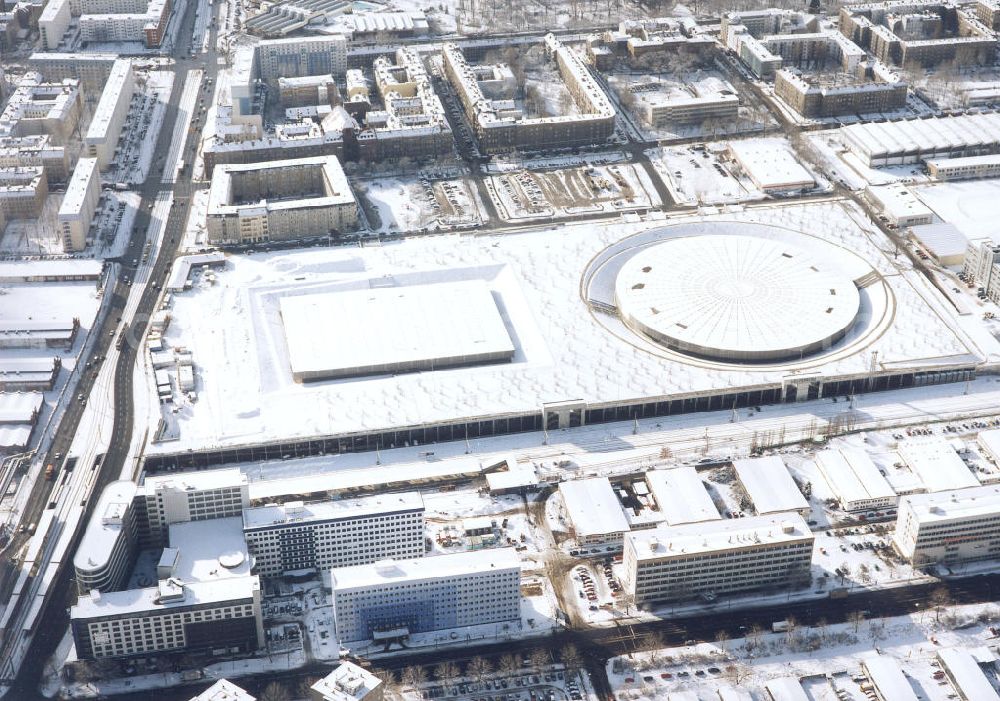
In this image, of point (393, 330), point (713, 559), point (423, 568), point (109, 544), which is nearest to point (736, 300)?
point (393, 330)

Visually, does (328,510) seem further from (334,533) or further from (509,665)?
(509,665)

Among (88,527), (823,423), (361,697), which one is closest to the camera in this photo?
(361,697)

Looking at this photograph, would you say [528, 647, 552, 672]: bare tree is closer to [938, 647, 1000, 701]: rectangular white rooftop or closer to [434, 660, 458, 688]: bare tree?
[434, 660, 458, 688]: bare tree

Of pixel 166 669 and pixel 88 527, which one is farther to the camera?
pixel 88 527

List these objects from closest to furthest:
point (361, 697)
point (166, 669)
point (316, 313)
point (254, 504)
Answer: point (361, 697) < point (166, 669) < point (254, 504) < point (316, 313)

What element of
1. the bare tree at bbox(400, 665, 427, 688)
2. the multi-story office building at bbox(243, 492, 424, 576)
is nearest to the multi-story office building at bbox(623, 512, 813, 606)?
the multi-story office building at bbox(243, 492, 424, 576)

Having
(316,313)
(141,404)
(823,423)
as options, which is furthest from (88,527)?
(823,423)

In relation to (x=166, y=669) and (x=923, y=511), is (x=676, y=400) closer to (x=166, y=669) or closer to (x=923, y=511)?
(x=923, y=511)
